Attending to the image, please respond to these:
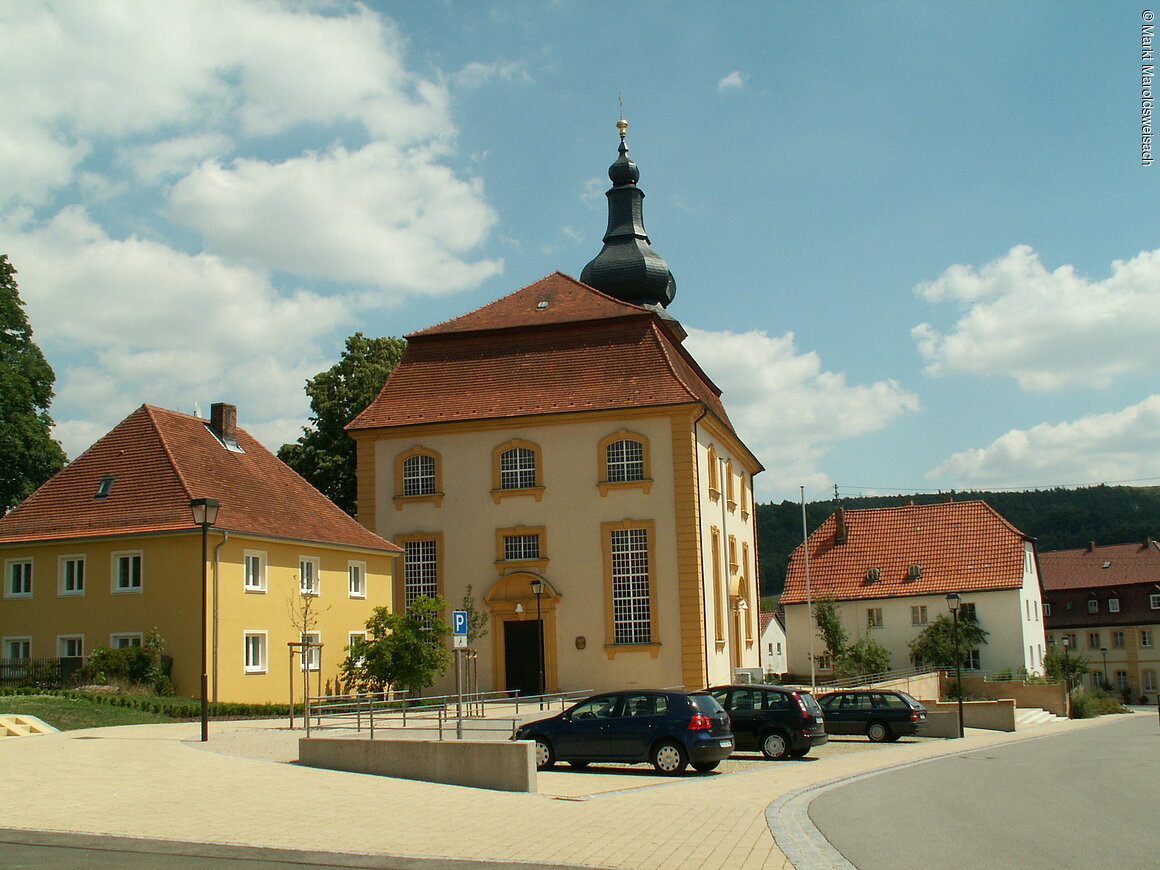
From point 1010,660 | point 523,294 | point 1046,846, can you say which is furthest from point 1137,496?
point 1046,846

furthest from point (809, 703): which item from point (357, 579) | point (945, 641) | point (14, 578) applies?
point (945, 641)

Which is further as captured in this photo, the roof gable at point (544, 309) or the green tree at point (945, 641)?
the green tree at point (945, 641)

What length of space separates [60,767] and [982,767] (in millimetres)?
16842

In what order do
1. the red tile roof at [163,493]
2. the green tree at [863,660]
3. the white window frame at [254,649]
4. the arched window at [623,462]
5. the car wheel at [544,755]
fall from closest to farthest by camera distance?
1. the car wheel at [544,755]
2. the white window frame at [254,649]
3. the red tile roof at [163,493]
4. the arched window at [623,462]
5. the green tree at [863,660]

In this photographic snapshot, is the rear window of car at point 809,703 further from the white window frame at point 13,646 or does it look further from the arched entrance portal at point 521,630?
the white window frame at point 13,646

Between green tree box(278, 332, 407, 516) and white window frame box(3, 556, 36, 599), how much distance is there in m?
17.7

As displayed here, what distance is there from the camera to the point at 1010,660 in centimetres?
5559

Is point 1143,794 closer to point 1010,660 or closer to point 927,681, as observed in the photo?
point 927,681

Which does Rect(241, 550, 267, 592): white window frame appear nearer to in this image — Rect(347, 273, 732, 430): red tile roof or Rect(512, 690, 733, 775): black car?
Rect(347, 273, 732, 430): red tile roof

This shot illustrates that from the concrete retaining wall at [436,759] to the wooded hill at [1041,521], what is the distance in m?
104

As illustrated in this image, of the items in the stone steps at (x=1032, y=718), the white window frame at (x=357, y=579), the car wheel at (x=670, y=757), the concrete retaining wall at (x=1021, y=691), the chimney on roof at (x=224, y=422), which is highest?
the chimney on roof at (x=224, y=422)

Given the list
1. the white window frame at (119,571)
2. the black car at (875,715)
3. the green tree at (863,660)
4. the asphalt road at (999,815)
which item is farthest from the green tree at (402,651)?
the green tree at (863,660)

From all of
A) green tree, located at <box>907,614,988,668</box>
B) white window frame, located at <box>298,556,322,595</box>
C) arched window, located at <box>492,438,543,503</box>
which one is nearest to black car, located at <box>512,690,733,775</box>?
white window frame, located at <box>298,556,322,595</box>

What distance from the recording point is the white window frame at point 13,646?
104ft
